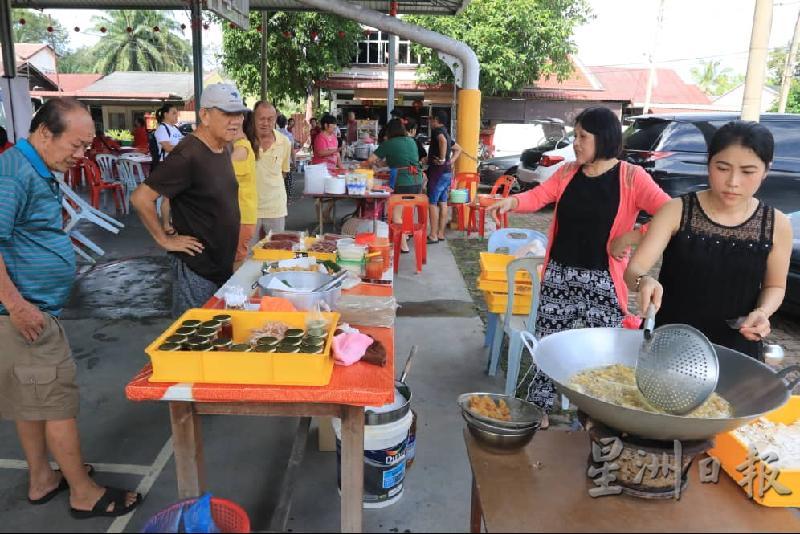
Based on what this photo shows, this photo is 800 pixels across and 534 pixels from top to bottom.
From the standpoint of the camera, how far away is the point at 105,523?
7.85ft

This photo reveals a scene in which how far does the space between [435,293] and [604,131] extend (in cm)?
350

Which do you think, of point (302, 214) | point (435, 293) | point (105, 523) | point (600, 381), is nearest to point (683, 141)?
point (435, 293)

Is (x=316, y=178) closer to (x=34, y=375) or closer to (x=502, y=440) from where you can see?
(x=34, y=375)

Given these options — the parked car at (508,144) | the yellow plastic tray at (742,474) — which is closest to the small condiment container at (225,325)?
the yellow plastic tray at (742,474)

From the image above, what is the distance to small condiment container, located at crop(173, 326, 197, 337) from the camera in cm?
184

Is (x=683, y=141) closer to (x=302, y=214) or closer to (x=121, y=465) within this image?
(x=302, y=214)

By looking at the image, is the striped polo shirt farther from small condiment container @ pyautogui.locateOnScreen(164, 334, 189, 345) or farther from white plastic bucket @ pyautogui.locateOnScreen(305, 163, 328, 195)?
white plastic bucket @ pyautogui.locateOnScreen(305, 163, 328, 195)

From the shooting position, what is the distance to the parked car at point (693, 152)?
703 centimetres

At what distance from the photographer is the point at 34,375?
2.19m

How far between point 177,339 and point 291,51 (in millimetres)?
18532

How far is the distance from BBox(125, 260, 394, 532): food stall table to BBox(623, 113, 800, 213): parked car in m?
7.04

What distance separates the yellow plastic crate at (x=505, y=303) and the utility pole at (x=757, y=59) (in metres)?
4.66

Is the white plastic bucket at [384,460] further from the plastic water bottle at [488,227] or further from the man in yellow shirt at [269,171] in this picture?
the plastic water bottle at [488,227]

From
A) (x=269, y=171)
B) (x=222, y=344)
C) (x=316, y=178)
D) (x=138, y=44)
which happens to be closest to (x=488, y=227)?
(x=316, y=178)
